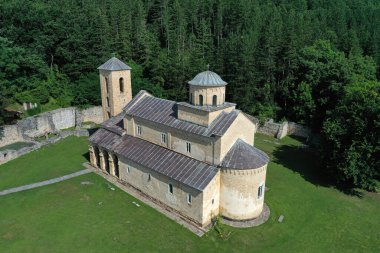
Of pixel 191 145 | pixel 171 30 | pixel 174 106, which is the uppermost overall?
pixel 171 30

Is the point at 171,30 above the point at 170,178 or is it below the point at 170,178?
above

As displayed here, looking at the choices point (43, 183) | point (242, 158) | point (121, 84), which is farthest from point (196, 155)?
point (43, 183)

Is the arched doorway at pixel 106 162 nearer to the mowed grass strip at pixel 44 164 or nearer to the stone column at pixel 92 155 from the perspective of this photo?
the stone column at pixel 92 155

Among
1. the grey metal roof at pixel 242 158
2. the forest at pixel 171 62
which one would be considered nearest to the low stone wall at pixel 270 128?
the forest at pixel 171 62

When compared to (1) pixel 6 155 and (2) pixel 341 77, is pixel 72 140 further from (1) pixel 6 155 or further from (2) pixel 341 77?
(2) pixel 341 77

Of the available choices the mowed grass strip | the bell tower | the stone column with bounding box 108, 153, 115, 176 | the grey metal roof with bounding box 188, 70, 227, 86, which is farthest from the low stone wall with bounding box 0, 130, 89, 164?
the grey metal roof with bounding box 188, 70, 227, 86

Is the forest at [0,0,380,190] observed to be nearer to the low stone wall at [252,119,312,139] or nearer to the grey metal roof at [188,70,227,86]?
the low stone wall at [252,119,312,139]

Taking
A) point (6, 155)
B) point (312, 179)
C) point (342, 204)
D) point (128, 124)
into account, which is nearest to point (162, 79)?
point (128, 124)
